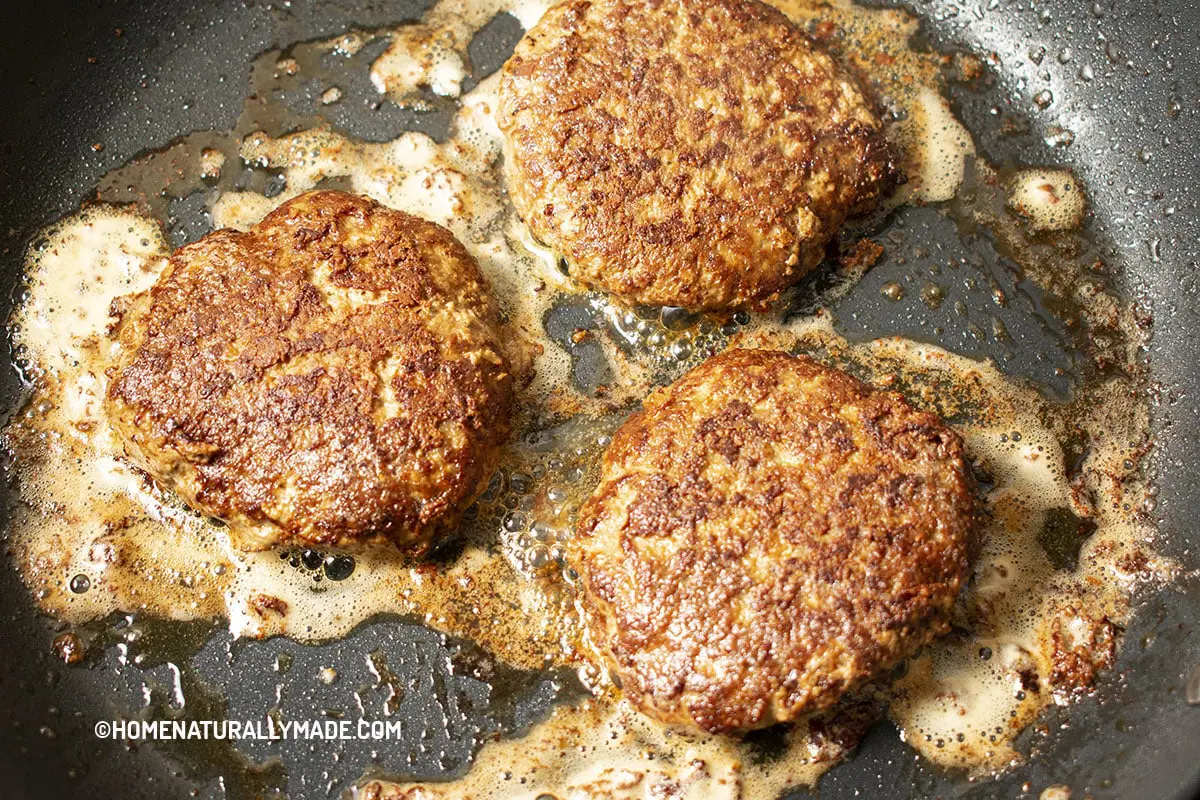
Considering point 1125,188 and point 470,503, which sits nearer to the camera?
point 470,503

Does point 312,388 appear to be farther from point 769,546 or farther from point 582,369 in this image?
point 769,546

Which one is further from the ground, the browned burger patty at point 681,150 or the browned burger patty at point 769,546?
the browned burger patty at point 681,150

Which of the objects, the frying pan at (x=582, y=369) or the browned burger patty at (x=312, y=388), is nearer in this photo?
the browned burger patty at (x=312, y=388)

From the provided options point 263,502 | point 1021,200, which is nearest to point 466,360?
point 263,502

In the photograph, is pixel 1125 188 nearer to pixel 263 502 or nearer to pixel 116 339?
pixel 263 502

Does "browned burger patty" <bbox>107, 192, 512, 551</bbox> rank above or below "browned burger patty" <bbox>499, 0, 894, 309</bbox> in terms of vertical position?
below

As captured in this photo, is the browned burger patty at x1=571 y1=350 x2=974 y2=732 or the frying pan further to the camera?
the frying pan
